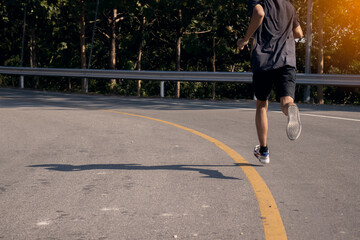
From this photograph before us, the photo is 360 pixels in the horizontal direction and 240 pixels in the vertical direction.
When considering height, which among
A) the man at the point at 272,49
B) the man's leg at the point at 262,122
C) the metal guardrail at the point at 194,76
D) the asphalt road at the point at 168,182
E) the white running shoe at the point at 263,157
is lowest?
the asphalt road at the point at 168,182

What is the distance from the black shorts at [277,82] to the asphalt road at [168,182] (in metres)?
0.84

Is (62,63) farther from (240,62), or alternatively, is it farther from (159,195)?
(159,195)

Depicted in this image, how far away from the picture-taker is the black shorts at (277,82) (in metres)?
5.58

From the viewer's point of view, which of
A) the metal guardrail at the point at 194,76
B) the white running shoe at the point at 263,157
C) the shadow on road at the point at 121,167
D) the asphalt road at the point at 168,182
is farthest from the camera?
the metal guardrail at the point at 194,76

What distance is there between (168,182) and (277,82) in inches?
66.6

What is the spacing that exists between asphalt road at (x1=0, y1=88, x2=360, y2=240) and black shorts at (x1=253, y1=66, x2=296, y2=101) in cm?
→ 84

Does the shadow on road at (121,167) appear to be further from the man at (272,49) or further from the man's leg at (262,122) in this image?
the man at (272,49)

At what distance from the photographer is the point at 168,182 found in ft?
16.5

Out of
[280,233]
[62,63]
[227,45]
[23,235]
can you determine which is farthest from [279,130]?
[62,63]

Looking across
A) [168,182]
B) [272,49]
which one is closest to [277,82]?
[272,49]

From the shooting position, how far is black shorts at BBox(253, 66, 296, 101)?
5578 mm

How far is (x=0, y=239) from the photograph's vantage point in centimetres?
343

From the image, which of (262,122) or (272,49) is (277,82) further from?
(262,122)

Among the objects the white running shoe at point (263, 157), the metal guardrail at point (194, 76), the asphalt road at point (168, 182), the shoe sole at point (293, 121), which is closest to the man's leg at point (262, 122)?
the white running shoe at point (263, 157)
